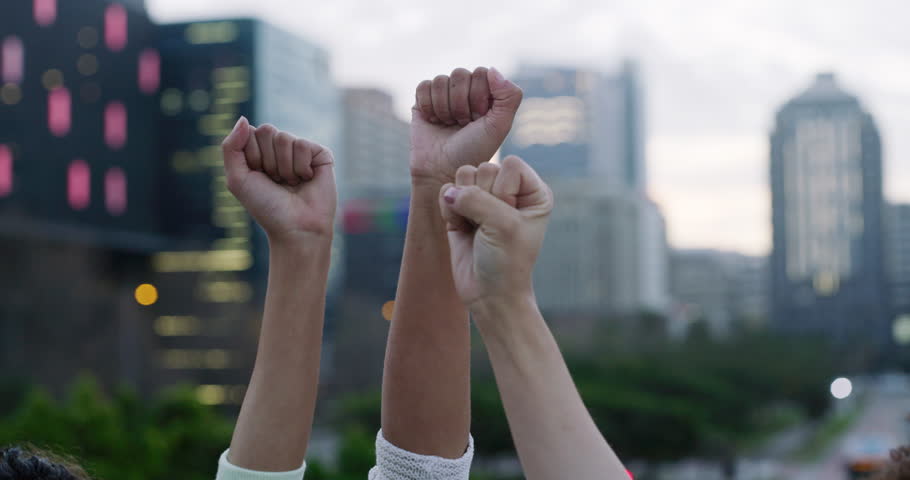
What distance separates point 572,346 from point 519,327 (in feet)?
112

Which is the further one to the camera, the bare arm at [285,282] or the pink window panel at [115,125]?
the pink window panel at [115,125]

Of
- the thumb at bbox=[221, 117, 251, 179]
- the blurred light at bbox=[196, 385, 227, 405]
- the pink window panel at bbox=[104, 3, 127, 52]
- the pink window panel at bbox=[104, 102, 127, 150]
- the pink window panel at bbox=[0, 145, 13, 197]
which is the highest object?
the pink window panel at bbox=[104, 3, 127, 52]

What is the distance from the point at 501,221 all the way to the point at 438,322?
448 millimetres

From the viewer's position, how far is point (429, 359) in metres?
1.43

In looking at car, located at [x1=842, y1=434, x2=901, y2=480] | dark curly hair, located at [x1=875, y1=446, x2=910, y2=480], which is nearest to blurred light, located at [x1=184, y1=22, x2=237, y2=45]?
car, located at [x1=842, y1=434, x2=901, y2=480]

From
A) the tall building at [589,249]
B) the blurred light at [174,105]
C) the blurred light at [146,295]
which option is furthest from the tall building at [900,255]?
the blurred light at [146,295]

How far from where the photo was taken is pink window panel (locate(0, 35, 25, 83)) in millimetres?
30616

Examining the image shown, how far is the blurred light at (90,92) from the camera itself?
35625 mm

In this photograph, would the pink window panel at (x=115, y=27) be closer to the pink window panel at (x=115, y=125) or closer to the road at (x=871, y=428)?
the pink window panel at (x=115, y=125)

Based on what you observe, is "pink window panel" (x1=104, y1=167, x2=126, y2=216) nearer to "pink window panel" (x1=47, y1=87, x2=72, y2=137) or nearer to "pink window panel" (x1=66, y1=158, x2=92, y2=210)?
"pink window panel" (x1=66, y1=158, x2=92, y2=210)

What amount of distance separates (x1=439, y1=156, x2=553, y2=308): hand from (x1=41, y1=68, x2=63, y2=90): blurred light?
34.7m

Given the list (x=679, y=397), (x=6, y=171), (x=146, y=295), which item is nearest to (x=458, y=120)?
(x=679, y=397)

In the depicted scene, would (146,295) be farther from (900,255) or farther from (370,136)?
(370,136)

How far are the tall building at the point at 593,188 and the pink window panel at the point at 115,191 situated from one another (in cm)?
3211
